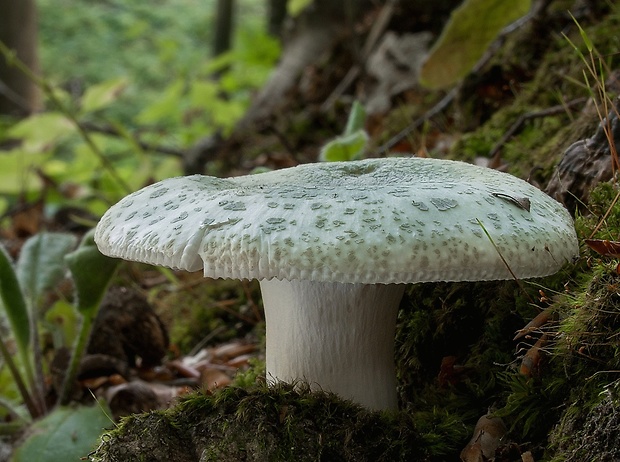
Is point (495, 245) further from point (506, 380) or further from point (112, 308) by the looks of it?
→ point (112, 308)

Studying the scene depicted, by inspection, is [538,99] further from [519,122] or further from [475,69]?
[475,69]

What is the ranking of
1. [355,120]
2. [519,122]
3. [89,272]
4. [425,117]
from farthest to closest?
[425,117] < [355,120] < [519,122] < [89,272]

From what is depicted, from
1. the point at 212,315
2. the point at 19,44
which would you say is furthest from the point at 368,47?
the point at 19,44

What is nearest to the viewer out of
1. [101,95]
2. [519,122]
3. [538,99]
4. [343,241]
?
[343,241]

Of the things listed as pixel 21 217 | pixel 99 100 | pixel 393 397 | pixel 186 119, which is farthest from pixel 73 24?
pixel 393 397

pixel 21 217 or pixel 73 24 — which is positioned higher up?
pixel 73 24

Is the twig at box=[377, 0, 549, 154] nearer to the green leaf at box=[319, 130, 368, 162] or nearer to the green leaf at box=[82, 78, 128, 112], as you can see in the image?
the green leaf at box=[319, 130, 368, 162]
